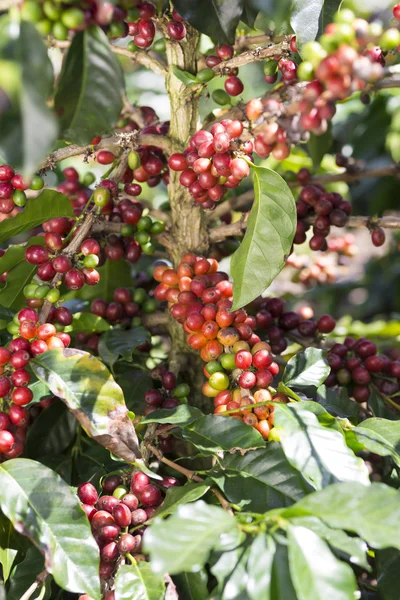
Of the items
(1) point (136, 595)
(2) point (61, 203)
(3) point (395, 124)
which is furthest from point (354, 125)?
(1) point (136, 595)

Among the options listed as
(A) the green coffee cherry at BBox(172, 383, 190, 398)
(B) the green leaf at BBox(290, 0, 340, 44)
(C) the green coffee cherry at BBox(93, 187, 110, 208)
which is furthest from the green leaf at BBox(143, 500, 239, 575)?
(B) the green leaf at BBox(290, 0, 340, 44)

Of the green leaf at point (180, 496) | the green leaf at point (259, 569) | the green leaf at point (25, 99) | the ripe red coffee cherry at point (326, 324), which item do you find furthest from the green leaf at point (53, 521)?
the ripe red coffee cherry at point (326, 324)

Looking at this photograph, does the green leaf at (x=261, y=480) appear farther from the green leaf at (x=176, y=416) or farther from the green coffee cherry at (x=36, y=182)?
the green coffee cherry at (x=36, y=182)

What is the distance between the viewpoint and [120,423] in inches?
35.4

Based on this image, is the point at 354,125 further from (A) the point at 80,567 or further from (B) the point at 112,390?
(A) the point at 80,567

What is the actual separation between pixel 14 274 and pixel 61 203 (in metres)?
0.16

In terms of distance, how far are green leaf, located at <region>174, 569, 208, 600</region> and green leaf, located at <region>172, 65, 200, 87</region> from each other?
736 millimetres

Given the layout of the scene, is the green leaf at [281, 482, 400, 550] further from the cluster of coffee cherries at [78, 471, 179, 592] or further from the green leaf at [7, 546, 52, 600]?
the green leaf at [7, 546, 52, 600]

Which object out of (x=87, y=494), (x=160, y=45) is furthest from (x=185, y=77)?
(x=87, y=494)

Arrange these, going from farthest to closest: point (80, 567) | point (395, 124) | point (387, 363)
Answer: point (395, 124), point (387, 363), point (80, 567)

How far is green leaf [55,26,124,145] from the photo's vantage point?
76cm

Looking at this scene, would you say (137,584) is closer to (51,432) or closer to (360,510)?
(360,510)

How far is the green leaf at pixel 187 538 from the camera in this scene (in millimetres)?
622

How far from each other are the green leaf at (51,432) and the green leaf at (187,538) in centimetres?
58
